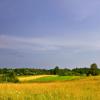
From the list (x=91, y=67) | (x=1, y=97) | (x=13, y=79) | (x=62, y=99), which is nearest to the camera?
(x=62, y=99)

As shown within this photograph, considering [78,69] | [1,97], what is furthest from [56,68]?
[1,97]

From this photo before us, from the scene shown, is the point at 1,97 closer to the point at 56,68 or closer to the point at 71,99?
the point at 71,99

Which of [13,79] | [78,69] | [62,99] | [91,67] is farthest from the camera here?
[78,69]

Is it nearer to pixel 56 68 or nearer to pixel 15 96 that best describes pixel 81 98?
pixel 15 96

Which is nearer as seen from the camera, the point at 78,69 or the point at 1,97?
the point at 1,97

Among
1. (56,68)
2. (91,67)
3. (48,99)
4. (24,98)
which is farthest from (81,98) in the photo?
(56,68)

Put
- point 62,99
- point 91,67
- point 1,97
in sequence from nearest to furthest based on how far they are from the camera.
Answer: point 62,99 → point 1,97 → point 91,67

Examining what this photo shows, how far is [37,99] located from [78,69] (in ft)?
413

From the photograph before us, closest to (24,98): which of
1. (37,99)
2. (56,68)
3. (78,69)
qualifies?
(37,99)

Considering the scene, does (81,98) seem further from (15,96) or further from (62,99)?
(15,96)

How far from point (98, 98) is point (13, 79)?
66.3m

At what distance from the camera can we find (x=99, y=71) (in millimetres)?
100625

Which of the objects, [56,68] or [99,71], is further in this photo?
[56,68]

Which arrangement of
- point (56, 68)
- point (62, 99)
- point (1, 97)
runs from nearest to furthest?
1. point (62, 99)
2. point (1, 97)
3. point (56, 68)
